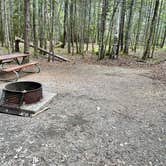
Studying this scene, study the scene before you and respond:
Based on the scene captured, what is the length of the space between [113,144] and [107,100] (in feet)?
6.68

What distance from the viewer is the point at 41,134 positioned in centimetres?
337

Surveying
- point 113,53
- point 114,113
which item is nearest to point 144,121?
point 114,113

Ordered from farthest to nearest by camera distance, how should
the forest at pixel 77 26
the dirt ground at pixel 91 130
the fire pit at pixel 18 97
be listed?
the forest at pixel 77 26, the fire pit at pixel 18 97, the dirt ground at pixel 91 130

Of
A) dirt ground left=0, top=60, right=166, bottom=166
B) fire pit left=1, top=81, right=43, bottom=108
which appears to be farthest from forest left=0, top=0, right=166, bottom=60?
dirt ground left=0, top=60, right=166, bottom=166

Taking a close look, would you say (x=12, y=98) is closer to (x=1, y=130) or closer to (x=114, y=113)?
(x=1, y=130)

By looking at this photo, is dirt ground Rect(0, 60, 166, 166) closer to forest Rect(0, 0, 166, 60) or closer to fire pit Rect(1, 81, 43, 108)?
fire pit Rect(1, 81, 43, 108)

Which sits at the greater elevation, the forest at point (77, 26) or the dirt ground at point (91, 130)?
the forest at point (77, 26)

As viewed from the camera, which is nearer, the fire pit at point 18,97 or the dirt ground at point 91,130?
the dirt ground at point 91,130

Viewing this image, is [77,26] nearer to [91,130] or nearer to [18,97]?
[18,97]

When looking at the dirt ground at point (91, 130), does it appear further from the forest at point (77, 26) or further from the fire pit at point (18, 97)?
the forest at point (77, 26)

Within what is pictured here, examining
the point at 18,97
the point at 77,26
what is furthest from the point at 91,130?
the point at 77,26

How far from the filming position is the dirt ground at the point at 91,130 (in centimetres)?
283

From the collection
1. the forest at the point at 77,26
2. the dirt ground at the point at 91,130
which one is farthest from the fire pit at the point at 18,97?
the forest at the point at 77,26

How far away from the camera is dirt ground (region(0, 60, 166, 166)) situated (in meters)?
2.83
